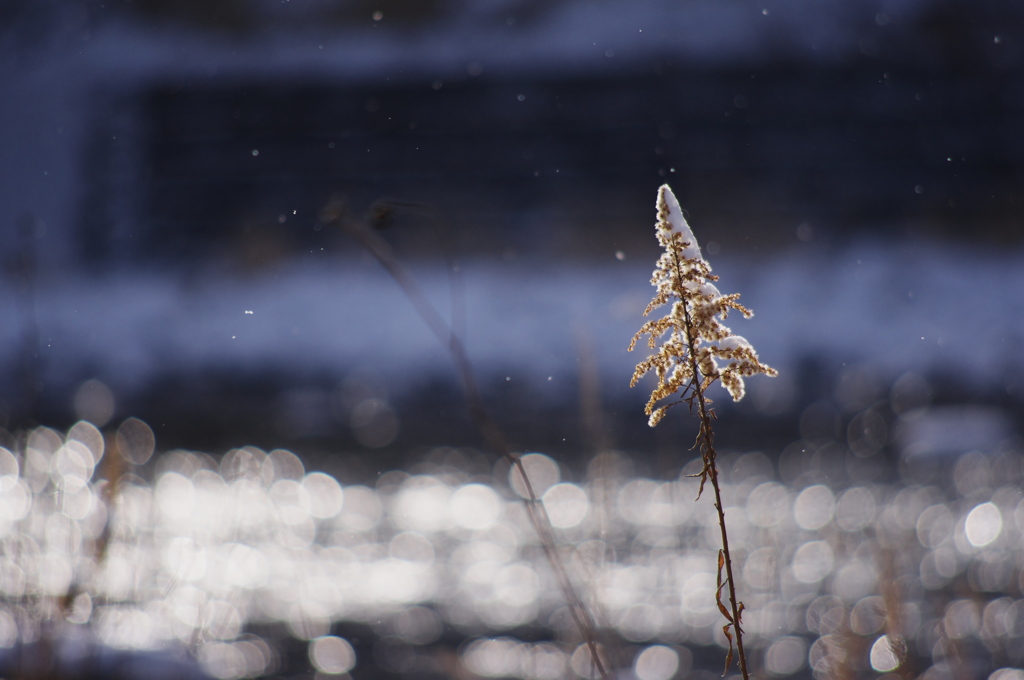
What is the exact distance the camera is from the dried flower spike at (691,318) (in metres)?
0.65

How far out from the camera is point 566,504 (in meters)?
6.47

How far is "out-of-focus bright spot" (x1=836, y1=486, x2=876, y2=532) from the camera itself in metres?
5.38

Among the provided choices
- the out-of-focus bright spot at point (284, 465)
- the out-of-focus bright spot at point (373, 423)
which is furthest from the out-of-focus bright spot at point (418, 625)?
the out-of-focus bright spot at point (373, 423)

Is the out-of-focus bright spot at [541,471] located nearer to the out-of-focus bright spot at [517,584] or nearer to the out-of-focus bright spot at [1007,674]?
the out-of-focus bright spot at [517,584]

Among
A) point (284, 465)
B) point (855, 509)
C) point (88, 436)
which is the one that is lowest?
point (855, 509)

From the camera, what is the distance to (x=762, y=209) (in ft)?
30.5

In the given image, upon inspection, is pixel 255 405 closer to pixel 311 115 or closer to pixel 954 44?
pixel 311 115

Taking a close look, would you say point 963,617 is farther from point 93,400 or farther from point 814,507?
point 93,400

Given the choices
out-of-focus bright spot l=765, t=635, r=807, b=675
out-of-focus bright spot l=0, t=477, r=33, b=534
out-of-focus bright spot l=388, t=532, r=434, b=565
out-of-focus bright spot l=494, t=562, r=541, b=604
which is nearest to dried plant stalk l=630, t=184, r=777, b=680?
out-of-focus bright spot l=0, t=477, r=33, b=534

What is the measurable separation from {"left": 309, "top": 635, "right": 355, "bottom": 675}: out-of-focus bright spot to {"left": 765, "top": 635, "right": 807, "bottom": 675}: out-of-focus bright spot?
69.3 inches

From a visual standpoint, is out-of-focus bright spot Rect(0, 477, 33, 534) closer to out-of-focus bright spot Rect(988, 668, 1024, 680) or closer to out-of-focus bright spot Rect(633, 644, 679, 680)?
out-of-focus bright spot Rect(633, 644, 679, 680)

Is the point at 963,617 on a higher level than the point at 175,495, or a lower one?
lower

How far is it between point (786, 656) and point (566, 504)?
3342 millimetres

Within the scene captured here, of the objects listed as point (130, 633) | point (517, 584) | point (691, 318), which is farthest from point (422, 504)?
point (691, 318)
